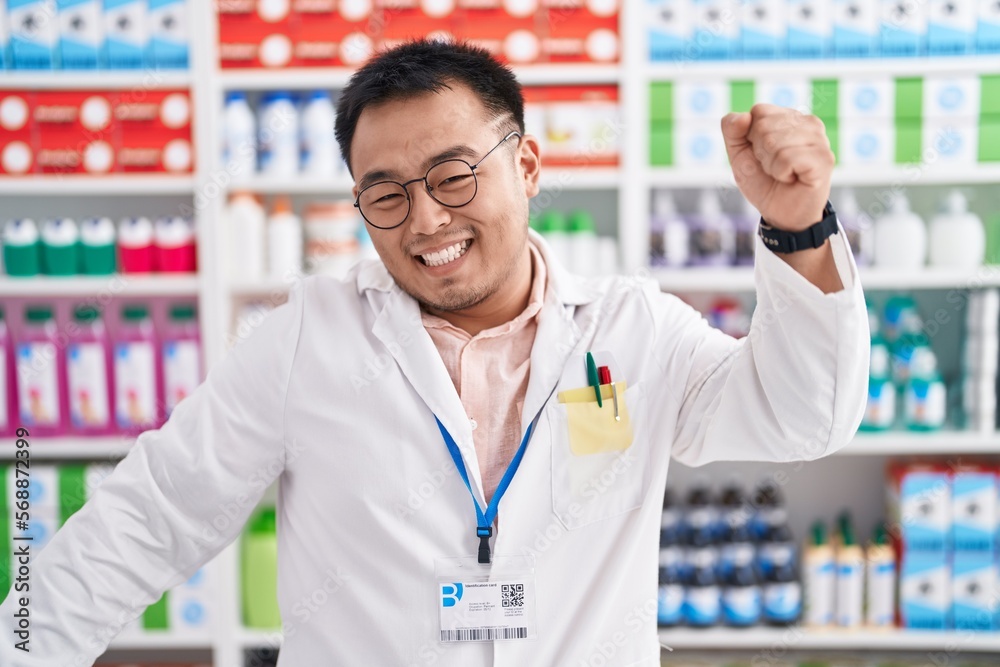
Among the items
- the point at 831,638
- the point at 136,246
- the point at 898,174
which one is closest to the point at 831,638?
the point at 831,638

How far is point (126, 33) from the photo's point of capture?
270 centimetres

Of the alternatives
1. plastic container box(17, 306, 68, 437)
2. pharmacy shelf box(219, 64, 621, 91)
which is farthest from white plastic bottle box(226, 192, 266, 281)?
plastic container box(17, 306, 68, 437)

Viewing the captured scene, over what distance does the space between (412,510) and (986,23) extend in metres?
2.44

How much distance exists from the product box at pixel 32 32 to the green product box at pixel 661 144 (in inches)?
75.5

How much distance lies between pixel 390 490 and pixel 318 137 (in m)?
1.69

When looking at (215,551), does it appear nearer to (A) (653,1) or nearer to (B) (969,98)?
(A) (653,1)

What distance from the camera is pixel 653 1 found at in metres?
A: 2.66

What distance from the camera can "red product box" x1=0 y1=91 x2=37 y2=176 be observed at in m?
2.70

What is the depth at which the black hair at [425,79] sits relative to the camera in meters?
1.33

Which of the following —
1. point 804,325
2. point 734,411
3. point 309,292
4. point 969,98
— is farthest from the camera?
point 969,98

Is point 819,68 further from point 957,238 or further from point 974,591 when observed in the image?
point 974,591

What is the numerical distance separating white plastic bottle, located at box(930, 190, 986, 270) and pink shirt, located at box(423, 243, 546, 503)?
1808 millimetres

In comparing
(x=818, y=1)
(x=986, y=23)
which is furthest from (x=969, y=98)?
(x=818, y=1)

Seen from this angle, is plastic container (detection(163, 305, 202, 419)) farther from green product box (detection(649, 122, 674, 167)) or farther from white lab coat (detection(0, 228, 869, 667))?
green product box (detection(649, 122, 674, 167))
